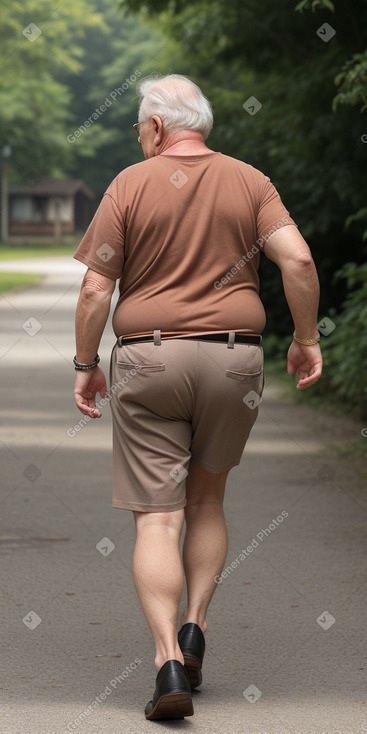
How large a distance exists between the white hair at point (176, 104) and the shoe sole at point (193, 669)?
1.72 meters

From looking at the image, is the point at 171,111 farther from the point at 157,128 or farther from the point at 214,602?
the point at 214,602

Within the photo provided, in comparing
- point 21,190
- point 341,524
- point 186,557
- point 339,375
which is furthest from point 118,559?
point 21,190

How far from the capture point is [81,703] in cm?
432

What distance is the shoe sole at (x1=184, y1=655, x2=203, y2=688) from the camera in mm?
4383

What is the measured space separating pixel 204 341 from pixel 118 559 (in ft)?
8.11

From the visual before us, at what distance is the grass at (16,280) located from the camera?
3516cm

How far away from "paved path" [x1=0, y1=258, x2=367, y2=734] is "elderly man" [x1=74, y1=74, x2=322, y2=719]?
1.01 ft

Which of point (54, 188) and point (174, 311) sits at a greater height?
point (174, 311)

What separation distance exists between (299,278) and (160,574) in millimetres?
1030

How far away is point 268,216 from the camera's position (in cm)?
430

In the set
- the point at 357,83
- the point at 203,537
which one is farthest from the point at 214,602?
the point at 357,83

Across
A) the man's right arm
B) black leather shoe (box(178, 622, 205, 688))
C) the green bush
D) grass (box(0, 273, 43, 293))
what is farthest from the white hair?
grass (box(0, 273, 43, 293))

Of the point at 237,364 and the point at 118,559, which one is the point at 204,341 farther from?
the point at 118,559

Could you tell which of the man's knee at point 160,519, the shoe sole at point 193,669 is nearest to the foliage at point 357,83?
the man's knee at point 160,519
